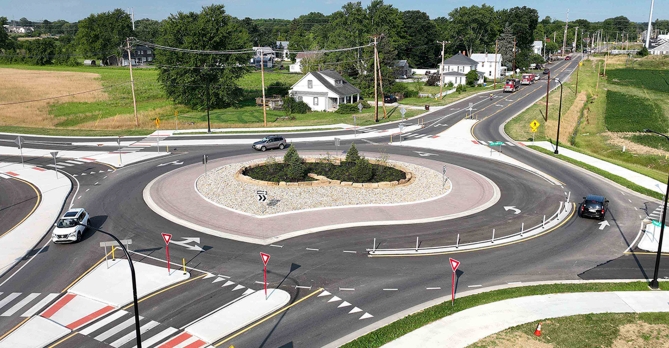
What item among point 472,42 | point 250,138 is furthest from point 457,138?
point 472,42

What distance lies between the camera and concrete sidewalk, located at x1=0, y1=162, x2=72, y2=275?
26.5m

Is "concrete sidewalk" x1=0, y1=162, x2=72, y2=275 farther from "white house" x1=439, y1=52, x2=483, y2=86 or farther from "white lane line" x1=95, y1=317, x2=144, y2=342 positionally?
"white house" x1=439, y1=52, x2=483, y2=86

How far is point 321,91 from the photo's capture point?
79.7 metres

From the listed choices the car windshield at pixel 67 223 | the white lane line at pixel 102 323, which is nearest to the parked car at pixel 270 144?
the car windshield at pixel 67 223

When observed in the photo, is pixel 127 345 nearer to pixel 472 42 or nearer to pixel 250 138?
pixel 250 138

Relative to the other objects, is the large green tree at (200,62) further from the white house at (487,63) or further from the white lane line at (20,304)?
the white house at (487,63)

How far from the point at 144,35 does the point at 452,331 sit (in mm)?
182197

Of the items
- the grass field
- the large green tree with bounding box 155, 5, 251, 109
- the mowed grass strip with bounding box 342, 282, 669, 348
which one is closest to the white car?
the mowed grass strip with bounding box 342, 282, 669, 348

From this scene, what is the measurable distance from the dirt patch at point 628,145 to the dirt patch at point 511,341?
43045 mm

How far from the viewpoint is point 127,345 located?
704 inches

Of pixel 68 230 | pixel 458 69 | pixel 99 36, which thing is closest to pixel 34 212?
pixel 68 230

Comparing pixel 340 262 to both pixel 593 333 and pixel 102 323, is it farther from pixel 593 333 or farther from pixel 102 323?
pixel 593 333

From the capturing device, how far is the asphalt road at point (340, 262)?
19922 millimetres

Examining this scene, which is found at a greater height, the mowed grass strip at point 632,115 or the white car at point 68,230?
the mowed grass strip at point 632,115
